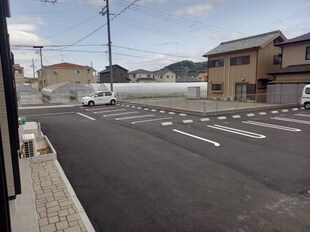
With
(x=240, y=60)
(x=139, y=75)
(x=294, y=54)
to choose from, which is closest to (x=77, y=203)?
(x=294, y=54)

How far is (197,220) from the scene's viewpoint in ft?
11.2

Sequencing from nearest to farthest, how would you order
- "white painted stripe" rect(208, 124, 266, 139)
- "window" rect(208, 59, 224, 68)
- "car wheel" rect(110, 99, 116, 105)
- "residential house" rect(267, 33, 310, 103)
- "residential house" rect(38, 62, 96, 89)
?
"white painted stripe" rect(208, 124, 266, 139), "residential house" rect(267, 33, 310, 103), "car wheel" rect(110, 99, 116, 105), "window" rect(208, 59, 224, 68), "residential house" rect(38, 62, 96, 89)

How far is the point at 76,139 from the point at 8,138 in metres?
5.97

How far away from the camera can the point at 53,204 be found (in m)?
3.82

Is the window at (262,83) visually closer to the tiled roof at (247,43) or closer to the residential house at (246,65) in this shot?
the residential house at (246,65)

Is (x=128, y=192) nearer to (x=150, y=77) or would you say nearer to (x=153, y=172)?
(x=153, y=172)

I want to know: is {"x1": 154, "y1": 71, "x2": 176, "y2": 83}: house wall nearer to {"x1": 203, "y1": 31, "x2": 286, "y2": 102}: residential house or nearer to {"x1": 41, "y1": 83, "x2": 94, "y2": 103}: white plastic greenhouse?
{"x1": 203, "y1": 31, "x2": 286, "y2": 102}: residential house

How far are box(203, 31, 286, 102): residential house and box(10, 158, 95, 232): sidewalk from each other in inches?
787

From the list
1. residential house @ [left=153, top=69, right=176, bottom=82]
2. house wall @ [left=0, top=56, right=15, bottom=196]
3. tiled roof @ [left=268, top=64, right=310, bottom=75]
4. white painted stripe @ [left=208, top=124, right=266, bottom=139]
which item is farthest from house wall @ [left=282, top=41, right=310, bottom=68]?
residential house @ [left=153, top=69, right=176, bottom=82]

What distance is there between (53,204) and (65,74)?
46816 mm

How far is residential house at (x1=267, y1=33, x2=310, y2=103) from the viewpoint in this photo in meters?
18.8

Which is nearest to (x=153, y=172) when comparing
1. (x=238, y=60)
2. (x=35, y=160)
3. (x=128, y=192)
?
(x=128, y=192)

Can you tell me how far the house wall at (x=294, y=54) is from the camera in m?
19.6

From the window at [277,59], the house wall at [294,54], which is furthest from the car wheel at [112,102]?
the window at [277,59]
